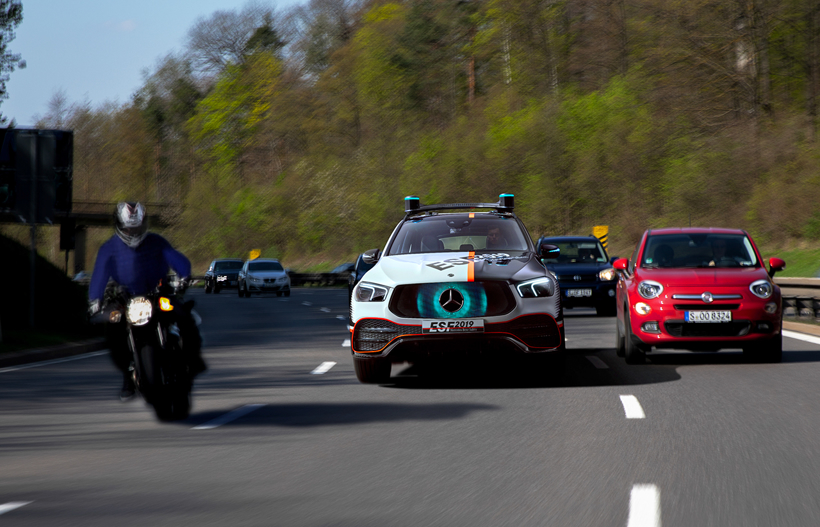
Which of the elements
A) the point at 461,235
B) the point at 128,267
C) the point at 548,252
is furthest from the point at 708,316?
the point at 128,267

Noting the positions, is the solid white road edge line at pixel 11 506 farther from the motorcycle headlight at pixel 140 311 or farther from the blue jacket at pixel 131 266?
the blue jacket at pixel 131 266

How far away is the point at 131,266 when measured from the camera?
8.91 metres

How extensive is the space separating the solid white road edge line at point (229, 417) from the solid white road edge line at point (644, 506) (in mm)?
3925

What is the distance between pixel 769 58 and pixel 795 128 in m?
3.57

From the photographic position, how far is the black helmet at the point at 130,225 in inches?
351

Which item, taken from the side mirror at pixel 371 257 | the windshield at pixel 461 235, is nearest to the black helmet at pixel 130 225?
the side mirror at pixel 371 257

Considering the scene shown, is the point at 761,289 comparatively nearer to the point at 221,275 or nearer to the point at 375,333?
the point at 375,333

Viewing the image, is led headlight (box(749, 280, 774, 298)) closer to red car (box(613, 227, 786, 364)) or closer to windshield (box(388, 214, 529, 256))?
red car (box(613, 227, 786, 364))

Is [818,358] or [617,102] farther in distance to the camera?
[617,102]

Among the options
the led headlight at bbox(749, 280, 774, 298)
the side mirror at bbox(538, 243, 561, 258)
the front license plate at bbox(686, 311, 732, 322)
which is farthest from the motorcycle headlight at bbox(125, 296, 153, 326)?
the led headlight at bbox(749, 280, 774, 298)

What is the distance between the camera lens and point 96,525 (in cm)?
534

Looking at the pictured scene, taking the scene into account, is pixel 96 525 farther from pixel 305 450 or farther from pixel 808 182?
pixel 808 182

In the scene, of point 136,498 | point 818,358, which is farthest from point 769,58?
point 136,498

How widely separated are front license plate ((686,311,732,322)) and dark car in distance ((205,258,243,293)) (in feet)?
143
